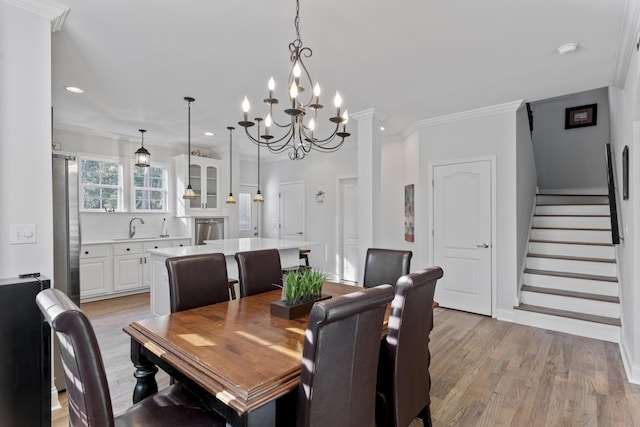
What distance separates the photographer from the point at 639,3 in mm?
2043

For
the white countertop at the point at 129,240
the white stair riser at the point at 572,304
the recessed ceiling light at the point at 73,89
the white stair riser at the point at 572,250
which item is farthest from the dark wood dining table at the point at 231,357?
the white stair riser at the point at 572,250

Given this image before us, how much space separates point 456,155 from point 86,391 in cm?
444

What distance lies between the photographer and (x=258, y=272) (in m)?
2.67

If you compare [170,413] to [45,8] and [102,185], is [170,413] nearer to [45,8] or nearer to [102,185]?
[45,8]

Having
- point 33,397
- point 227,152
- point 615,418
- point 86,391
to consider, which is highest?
point 227,152

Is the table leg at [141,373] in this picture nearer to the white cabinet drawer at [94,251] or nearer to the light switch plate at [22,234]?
the light switch plate at [22,234]

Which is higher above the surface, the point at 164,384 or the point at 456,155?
the point at 456,155

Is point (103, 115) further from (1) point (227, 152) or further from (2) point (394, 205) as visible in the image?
(2) point (394, 205)

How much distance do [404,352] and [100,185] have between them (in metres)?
5.45

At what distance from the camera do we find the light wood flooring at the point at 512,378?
7.17ft

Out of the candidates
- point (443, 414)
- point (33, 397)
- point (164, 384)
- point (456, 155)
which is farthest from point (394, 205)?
point (33, 397)

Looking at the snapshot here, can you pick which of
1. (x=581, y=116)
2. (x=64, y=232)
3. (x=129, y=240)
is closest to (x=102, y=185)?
(x=129, y=240)

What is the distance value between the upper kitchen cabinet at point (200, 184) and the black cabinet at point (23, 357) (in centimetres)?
410

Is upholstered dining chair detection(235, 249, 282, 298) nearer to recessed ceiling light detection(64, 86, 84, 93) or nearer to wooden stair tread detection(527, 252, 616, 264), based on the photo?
recessed ceiling light detection(64, 86, 84, 93)
